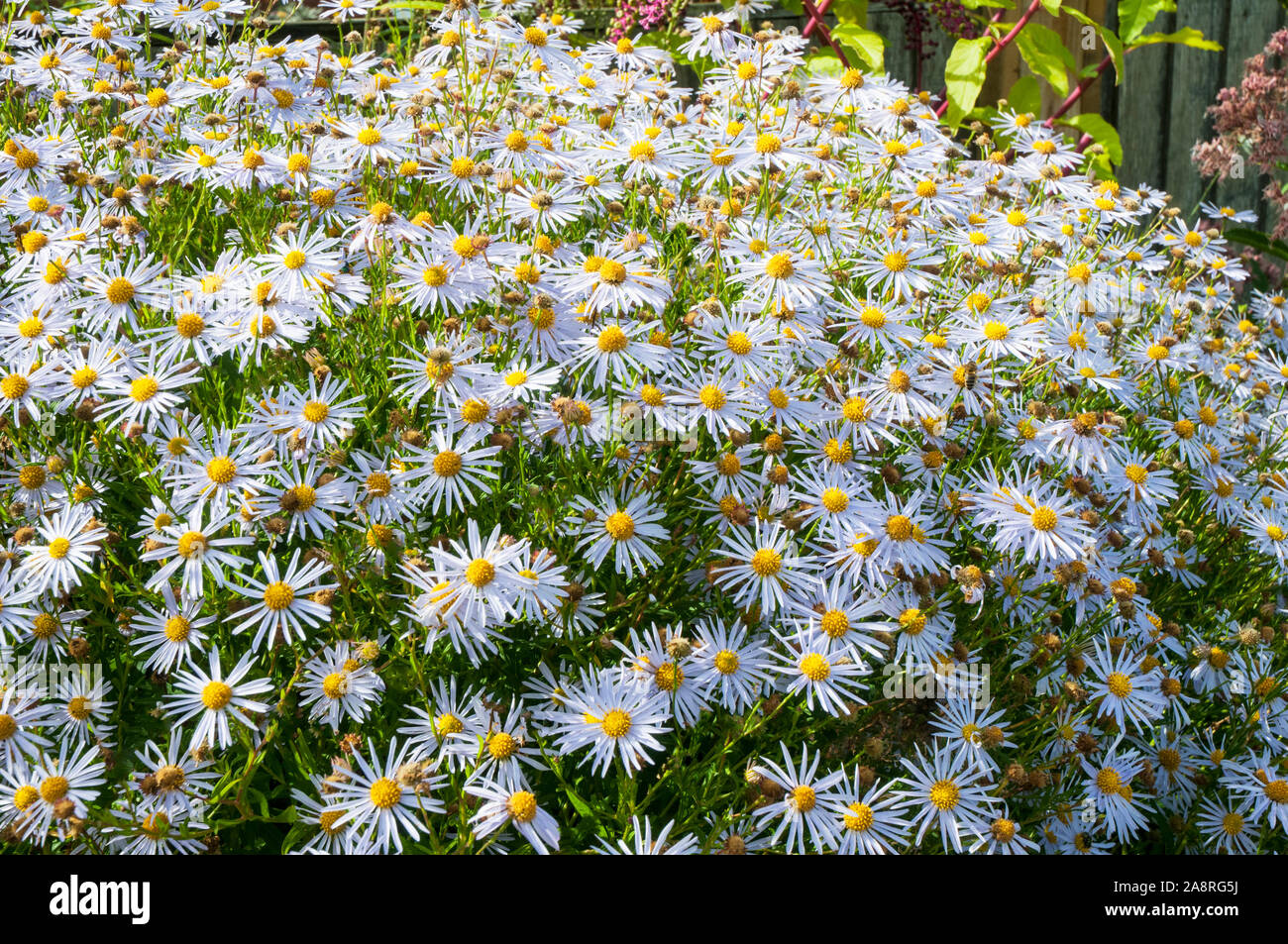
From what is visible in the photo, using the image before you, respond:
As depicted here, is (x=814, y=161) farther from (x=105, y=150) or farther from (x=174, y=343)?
(x=105, y=150)

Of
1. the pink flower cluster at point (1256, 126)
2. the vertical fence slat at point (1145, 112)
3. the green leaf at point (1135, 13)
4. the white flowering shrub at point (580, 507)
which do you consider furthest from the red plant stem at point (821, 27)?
the vertical fence slat at point (1145, 112)

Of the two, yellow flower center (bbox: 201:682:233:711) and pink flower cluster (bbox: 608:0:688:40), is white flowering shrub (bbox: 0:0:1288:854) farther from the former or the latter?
pink flower cluster (bbox: 608:0:688:40)

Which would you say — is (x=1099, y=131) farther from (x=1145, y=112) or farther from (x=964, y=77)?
(x=1145, y=112)

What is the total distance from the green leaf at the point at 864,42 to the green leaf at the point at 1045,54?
1.76 ft

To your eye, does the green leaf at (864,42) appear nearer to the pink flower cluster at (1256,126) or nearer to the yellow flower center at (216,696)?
the pink flower cluster at (1256,126)

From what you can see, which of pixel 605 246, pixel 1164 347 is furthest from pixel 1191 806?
pixel 605 246

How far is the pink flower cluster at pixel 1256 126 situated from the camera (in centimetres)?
491

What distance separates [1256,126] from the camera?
4941 mm

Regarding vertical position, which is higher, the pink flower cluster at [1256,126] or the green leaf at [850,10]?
the green leaf at [850,10]

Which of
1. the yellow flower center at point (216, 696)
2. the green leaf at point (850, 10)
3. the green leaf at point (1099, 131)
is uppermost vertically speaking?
the green leaf at point (850, 10)

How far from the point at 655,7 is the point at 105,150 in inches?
101

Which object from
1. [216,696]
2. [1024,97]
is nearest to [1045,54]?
[1024,97]

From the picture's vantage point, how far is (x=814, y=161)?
2613 mm

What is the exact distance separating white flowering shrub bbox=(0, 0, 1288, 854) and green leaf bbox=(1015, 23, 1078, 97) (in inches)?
61.7
